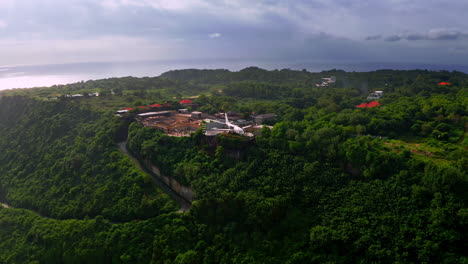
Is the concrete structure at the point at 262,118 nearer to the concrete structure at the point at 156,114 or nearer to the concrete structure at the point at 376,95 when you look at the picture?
the concrete structure at the point at 156,114

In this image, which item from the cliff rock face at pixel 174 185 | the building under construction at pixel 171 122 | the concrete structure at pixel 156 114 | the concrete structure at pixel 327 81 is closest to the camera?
the cliff rock face at pixel 174 185

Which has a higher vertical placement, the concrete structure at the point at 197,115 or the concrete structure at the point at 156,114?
the concrete structure at the point at 156,114

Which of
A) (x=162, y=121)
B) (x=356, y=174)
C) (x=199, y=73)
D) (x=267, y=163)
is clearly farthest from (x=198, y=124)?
(x=199, y=73)

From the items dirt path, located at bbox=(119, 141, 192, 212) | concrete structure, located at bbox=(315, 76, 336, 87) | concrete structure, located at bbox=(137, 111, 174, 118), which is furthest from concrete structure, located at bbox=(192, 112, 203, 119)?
concrete structure, located at bbox=(315, 76, 336, 87)

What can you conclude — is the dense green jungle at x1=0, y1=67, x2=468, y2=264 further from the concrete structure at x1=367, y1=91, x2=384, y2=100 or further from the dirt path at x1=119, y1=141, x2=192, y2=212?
the concrete structure at x1=367, y1=91, x2=384, y2=100

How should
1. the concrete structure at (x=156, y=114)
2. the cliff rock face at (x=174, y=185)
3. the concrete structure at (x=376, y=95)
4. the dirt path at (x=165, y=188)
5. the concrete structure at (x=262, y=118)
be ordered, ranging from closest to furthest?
1. the dirt path at (x=165, y=188)
2. the cliff rock face at (x=174, y=185)
3. the concrete structure at (x=262, y=118)
4. the concrete structure at (x=156, y=114)
5. the concrete structure at (x=376, y=95)

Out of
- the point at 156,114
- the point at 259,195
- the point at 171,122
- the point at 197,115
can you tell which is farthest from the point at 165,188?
the point at 156,114

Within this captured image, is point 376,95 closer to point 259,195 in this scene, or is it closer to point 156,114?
point 156,114

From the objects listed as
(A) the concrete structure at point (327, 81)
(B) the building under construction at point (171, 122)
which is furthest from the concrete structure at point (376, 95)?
(B) the building under construction at point (171, 122)
